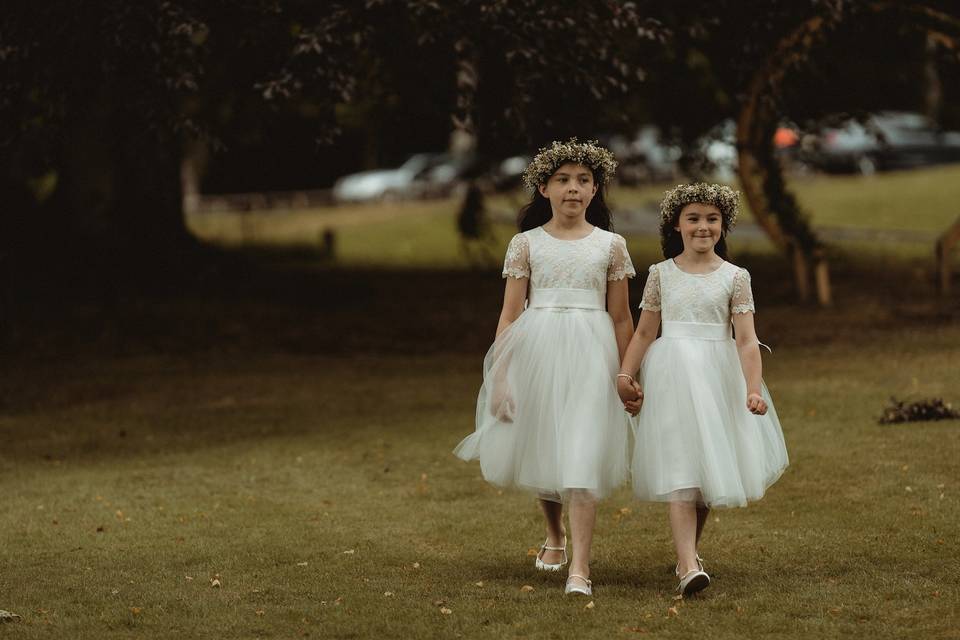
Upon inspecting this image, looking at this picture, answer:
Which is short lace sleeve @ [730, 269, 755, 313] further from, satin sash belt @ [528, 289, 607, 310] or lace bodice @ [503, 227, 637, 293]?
satin sash belt @ [528, 289, 607, 310]

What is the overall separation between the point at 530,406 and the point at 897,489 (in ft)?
10.5

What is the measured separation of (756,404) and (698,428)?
295 mm

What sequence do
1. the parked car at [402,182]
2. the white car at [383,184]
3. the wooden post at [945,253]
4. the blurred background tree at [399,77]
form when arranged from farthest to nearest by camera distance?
the white car at [383,184] < the parked car at [402,182] < the wooden post at [945,253] < the blurred background tree at [399,77]

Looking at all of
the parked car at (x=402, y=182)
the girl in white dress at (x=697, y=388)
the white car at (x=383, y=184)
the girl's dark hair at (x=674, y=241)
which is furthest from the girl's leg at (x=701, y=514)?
the white car at (x=383, y=184)

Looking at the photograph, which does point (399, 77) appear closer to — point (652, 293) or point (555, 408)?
point (652, 293)

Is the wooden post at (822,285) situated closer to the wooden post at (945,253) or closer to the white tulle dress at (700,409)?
the wooden post at (945,253)

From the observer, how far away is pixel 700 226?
7102 mm

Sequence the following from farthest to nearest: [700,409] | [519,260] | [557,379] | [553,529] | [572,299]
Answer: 1. [553,529]
2. [519,260]
3. [572,299]
4. [557,379]
5. [700,409]

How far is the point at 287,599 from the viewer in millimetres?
7148

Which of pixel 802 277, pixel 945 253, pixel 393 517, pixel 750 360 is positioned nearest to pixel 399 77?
pixel 802 277

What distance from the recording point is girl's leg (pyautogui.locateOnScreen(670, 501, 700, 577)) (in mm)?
6895

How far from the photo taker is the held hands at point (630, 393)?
23.0 feet

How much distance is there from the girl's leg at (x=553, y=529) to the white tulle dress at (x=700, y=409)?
58 cm

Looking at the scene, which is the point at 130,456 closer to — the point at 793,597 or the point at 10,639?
the point at 10,639
